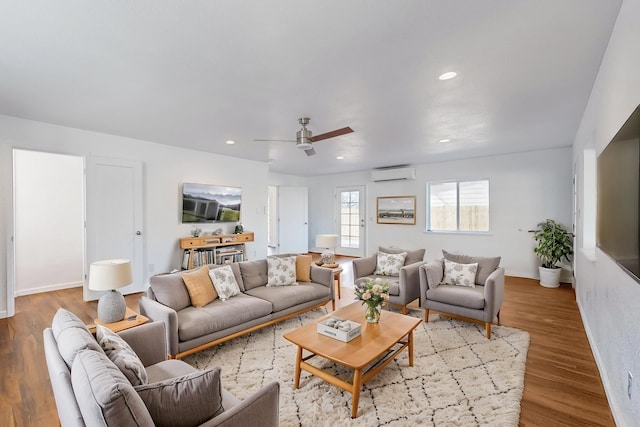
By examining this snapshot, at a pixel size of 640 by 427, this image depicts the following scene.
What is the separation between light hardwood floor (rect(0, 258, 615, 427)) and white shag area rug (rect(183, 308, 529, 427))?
0.47 feet

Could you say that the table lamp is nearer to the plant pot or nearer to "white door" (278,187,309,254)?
the plant pot

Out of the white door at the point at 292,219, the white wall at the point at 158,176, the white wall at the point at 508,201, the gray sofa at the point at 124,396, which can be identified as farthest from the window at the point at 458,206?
the gray sofa at the point at 124,396

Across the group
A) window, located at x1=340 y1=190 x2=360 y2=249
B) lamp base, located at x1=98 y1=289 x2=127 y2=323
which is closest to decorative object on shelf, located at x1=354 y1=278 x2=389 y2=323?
lamp base, located at x1=98 y1=289 x2=127 y2=323

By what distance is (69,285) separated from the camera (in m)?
5.21

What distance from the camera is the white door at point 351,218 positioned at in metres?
8.29

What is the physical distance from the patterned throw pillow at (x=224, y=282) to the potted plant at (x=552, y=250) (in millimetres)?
5141

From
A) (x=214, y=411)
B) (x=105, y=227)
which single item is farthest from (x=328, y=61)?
(x=105, y=227)

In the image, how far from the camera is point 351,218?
28.0 ft

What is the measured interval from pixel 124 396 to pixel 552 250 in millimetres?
6175

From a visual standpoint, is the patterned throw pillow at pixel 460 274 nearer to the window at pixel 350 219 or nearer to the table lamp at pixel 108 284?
the table lamp at pixel 108 284

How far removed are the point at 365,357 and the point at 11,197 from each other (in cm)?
467

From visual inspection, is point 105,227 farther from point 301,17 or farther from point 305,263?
point 301,17

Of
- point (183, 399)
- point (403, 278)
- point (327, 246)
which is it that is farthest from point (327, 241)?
point (183, 399)

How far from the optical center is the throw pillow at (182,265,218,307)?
115 inches
